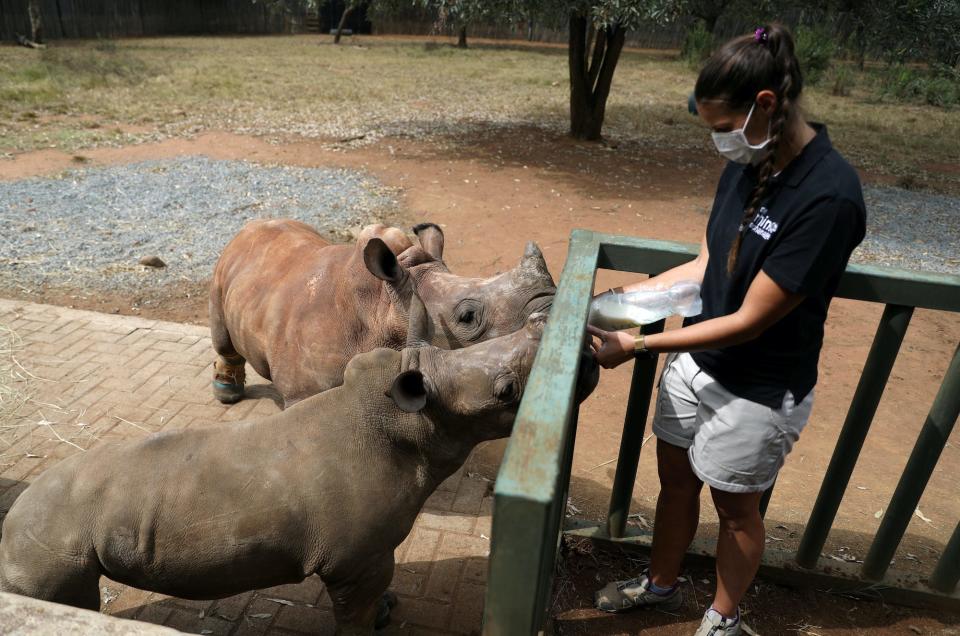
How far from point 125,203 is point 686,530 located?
398 inches

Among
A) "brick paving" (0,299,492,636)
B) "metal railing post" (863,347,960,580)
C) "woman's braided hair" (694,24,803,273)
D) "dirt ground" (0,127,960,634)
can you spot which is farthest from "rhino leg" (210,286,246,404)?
"metal railing post" (863,347,960,580)

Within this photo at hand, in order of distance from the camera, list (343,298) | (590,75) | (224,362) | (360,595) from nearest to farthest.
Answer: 1. (360,595)
2. (343,298)
3. (224,362)
4. (590,75)

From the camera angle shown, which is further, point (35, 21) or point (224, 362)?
point (35, 21)

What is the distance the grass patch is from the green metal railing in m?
13.4

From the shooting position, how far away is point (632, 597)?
3.65 meters

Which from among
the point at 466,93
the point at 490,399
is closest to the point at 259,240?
the point at 490,399

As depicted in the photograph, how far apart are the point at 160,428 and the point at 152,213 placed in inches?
249

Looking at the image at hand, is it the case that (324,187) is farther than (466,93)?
No

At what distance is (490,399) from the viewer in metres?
2.89

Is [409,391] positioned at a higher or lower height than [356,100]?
higher

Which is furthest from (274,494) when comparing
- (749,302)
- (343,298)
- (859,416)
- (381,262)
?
(859,416)

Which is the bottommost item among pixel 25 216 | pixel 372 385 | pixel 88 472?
pixel 25 216

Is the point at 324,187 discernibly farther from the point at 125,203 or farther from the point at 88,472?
the point at 88,472

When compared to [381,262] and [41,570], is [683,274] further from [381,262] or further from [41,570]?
[41,570]
